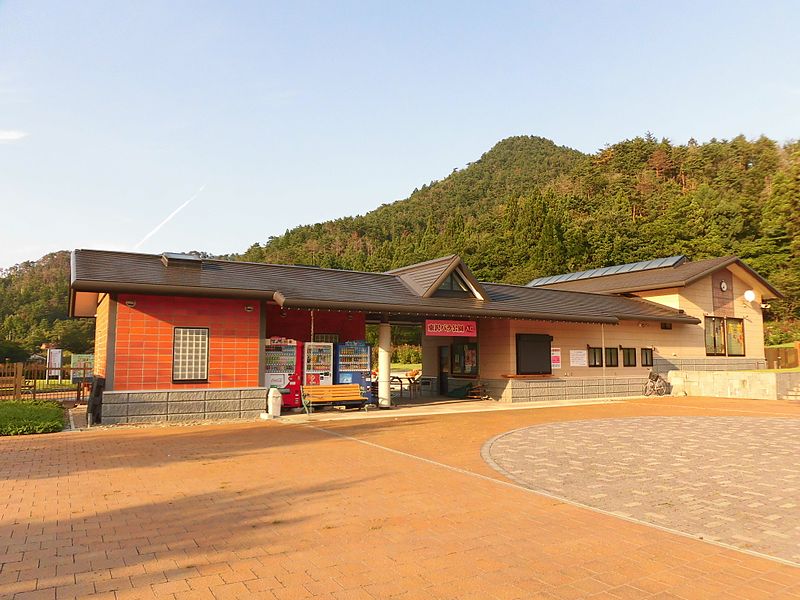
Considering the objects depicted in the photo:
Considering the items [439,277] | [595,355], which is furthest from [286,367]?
[595,355]

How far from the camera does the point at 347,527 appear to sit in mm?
5363

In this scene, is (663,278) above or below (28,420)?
above

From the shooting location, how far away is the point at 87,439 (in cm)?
1102

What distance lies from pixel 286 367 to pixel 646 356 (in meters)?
16.5

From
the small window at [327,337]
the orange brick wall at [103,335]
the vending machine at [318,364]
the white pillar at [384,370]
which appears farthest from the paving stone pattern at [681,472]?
the orange brick wall at [103,335]

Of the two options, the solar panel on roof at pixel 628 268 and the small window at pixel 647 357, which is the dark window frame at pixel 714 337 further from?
the small window at pixel 647 357

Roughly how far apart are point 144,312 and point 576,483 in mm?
11310

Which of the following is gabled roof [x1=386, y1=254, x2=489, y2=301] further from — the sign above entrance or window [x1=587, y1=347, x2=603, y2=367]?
window [x1=587, y1=347, x2=603, y2=367]

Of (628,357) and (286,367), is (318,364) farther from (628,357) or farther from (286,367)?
(628,357)

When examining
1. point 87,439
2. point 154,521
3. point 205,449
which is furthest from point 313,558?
point 87,439

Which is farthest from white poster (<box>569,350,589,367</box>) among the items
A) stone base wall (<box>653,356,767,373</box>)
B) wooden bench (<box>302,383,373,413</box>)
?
wooden bench (<box>302,383,373,413</box>)

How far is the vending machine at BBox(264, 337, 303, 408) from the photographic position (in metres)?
15.8

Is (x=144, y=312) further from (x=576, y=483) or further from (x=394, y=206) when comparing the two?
(x=394, y=206)

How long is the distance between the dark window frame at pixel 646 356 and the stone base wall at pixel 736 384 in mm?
994
